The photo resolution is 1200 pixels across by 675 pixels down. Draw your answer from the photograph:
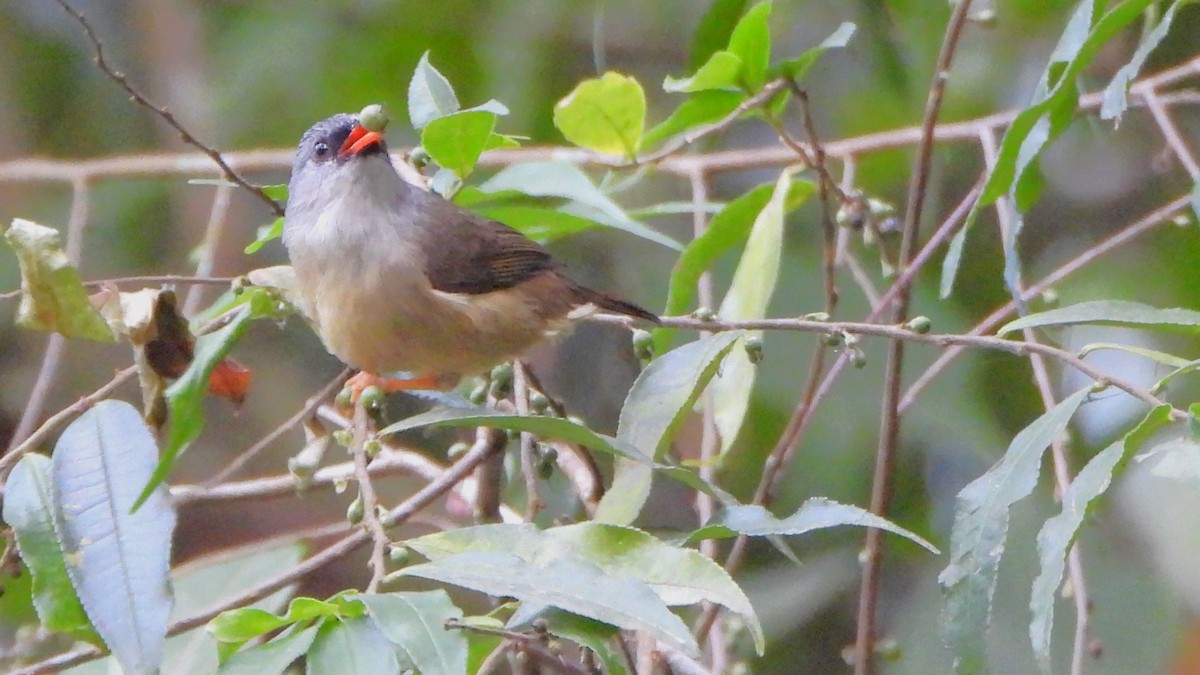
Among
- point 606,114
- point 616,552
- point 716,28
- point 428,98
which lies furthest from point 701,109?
point 616,552

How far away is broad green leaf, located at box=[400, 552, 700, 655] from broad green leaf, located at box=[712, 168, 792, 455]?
0.96 meters

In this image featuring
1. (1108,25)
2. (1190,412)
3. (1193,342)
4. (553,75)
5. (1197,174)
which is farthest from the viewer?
(553,75)

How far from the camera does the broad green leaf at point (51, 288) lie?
179 cm

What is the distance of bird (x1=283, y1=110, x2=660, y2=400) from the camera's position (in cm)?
267

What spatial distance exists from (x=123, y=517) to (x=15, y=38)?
3.98m

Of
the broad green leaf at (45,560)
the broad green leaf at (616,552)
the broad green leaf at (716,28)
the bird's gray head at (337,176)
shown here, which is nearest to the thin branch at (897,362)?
the broad green leaf at (716,28)

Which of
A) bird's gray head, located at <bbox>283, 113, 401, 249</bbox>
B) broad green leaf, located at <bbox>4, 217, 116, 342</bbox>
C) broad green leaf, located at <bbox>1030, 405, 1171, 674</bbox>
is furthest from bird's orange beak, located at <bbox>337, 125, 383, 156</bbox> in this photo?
broad green leaf, located at <bbox>1030, 405, 1171, 674</bbox>

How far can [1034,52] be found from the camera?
3.83 metres

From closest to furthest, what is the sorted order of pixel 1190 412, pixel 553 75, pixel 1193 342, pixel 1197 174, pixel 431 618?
pixel 431 618 → pixel 1190 412 → pixel 1197 174 → pixel 1193 342 → pixel 553 75

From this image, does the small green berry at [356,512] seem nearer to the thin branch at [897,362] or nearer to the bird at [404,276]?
the bird at [404,276]

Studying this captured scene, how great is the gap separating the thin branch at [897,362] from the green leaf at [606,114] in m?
0.57

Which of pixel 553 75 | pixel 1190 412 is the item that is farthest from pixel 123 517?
pixel 553 75

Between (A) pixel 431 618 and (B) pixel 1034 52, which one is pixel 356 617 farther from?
(B) pixel 1034 52

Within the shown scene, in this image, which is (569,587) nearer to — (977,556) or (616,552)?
(616,552)
